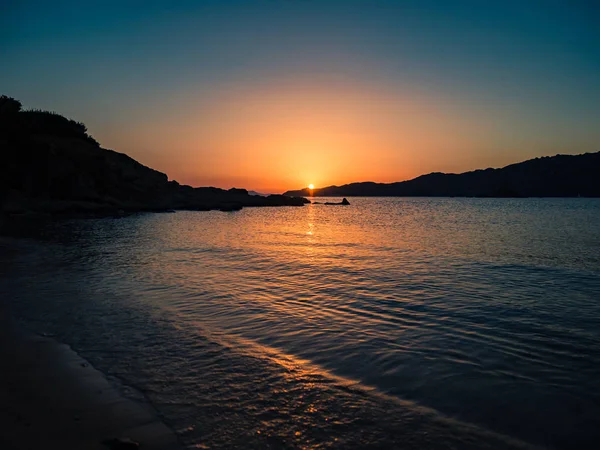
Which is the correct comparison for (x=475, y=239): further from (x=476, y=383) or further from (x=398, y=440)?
(x=398, y=440)

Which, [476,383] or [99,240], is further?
[99,240]

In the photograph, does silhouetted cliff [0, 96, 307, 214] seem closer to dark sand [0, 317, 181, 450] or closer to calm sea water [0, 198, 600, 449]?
calm sea water [0, 198, 600, 449]

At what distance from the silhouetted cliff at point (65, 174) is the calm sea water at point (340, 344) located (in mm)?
41395

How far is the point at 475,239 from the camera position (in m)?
32.0

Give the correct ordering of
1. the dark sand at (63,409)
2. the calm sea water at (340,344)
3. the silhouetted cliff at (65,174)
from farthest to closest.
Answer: the silhouetted cliff at (65,174)
the calm sea water at (340,344)
the dark sand at (63,409)

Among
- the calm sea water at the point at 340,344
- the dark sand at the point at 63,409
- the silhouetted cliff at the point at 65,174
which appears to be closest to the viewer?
the dark sand at the point at 63,409

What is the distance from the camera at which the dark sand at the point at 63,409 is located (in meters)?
4.66

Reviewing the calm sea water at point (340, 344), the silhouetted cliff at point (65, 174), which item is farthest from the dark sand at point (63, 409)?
the silhouetted cliff at point (65, 174)

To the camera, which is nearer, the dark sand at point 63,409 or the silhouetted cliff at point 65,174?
the dark sand at point 63,409

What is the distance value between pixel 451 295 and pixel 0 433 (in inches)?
491

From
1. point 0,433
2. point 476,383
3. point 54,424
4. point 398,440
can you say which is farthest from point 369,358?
point 0,433

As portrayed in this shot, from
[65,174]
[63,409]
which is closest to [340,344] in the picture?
[63,409]

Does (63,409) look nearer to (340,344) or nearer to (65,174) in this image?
(340,344)

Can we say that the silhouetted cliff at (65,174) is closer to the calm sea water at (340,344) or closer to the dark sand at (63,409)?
the calm sea water at (340,344)
